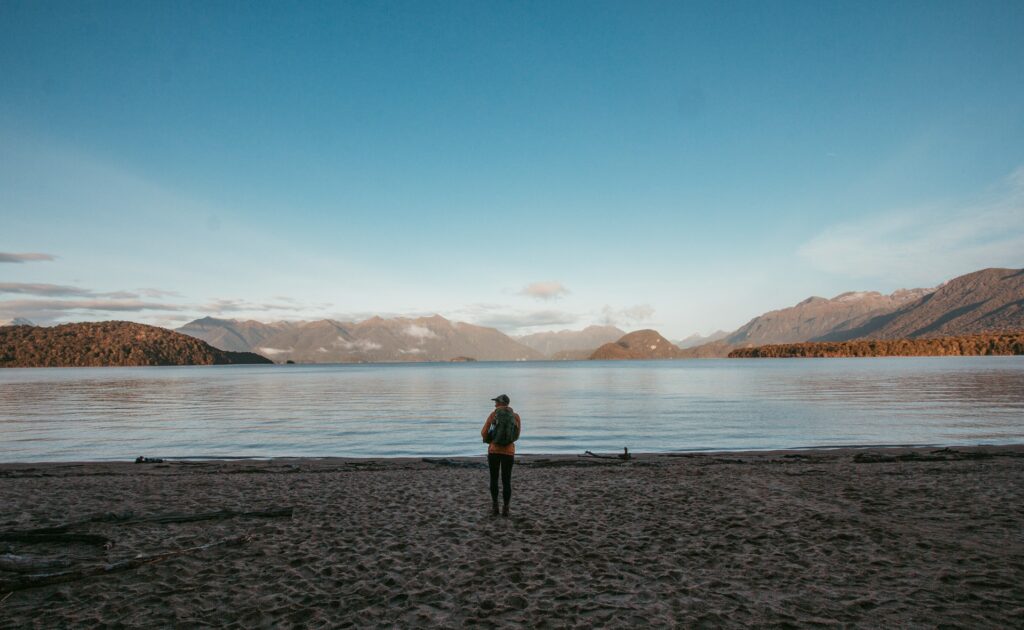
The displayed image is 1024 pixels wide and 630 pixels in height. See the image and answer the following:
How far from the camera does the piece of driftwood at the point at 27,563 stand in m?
9.01

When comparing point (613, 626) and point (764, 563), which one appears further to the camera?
point (764, 563)

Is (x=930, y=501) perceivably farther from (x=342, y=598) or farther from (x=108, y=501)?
(x=108, y=501)

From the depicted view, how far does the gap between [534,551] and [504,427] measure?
2.89m

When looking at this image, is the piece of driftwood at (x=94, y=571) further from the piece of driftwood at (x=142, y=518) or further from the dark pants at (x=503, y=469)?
the dark pants at (x=503, y=469)

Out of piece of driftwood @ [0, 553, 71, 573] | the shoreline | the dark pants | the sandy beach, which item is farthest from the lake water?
piece of driftwood @ [0, 553, 71, 573]

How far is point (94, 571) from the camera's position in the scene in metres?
9.01

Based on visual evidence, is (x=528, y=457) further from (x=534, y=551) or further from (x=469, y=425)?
(x=469, y=425)

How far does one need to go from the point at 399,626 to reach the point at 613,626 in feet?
9.32

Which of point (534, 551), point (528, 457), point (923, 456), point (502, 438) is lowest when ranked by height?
point (528, 457)

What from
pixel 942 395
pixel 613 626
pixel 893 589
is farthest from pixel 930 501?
pixel 942 395

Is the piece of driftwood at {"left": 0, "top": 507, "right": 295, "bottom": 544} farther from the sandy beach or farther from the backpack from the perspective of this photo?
the backpack

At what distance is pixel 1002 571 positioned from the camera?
8836mm

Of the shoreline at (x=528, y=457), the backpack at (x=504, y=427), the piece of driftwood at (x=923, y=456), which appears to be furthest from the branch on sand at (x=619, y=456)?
the backpack at (x=504, y=427)

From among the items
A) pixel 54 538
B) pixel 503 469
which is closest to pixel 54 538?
pixel 54 538
